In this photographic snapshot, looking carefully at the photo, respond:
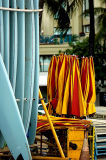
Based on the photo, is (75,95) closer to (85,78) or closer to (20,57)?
(85,78)

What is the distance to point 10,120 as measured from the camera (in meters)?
5.30

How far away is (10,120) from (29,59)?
1.00 m

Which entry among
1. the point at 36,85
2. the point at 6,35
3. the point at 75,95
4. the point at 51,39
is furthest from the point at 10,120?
the point at 51,39

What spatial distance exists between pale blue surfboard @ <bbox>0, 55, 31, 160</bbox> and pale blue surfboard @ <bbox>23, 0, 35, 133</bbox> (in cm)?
40

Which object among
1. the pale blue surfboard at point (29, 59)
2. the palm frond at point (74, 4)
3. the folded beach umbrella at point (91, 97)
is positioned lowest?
the folded beach umbrella at point (91, 97)

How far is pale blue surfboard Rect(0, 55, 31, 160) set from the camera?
A: 5266 mm

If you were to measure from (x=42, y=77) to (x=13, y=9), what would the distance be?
34.9 m

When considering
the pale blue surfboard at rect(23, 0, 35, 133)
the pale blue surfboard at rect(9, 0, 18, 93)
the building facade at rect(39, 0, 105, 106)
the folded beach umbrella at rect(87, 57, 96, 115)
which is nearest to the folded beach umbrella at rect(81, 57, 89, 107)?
the folded beach umbrella at rect(87, 57, 96, 115)

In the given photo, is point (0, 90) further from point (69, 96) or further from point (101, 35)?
point (101, 35)

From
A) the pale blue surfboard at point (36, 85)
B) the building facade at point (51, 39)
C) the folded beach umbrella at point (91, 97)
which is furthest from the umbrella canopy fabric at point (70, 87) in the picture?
the building facade at point (51, 39)

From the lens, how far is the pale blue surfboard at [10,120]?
5266 mm

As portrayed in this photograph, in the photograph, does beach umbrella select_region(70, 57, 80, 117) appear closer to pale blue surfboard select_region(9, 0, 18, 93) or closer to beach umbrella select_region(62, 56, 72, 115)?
beach umbrella select_region(62, 56, 72, 115)

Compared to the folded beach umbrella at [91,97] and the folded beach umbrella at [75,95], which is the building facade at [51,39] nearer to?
the folded beach umbrella at [91,97]

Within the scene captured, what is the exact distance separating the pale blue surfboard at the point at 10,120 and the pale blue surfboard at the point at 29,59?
15.9 inches
